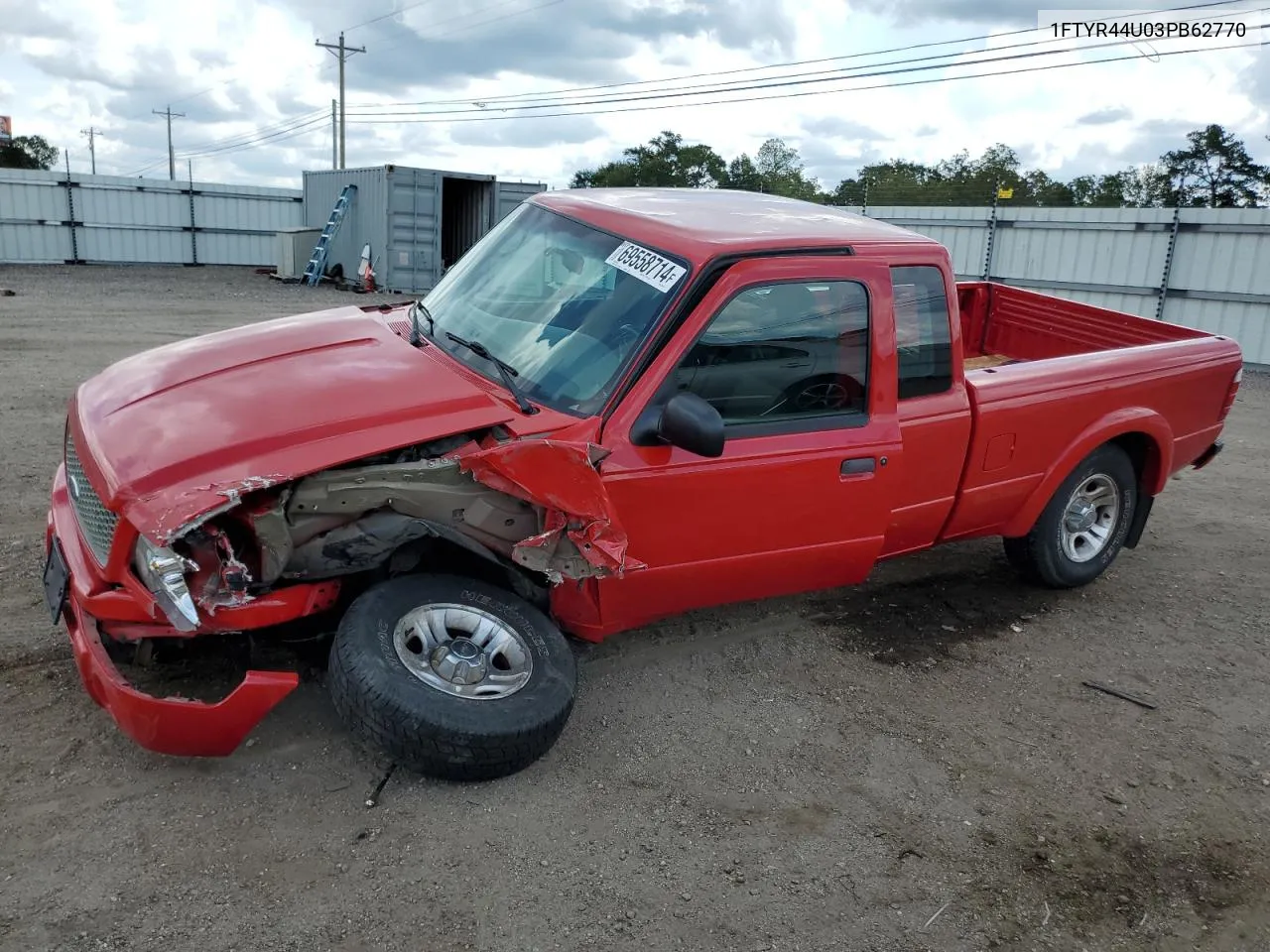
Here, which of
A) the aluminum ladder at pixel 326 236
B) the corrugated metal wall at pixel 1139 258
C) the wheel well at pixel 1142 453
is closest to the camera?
the wheel well at pixel 1142 453

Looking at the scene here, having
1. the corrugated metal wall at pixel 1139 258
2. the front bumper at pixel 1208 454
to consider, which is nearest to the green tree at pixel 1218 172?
the corrugated metal wall at pixel 1139 258

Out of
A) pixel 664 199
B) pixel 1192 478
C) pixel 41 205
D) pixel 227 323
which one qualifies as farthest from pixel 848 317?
pixel 41 205

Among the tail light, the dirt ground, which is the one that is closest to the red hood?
the dirt ground

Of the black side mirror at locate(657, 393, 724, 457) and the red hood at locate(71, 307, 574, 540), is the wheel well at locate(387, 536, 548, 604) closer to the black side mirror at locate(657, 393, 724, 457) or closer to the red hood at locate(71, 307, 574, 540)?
the red hood at locate(71, 307, 574, 540)

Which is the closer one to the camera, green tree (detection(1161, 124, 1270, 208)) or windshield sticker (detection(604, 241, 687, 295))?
windshield sticker (detection(604, 241, 687, 295))

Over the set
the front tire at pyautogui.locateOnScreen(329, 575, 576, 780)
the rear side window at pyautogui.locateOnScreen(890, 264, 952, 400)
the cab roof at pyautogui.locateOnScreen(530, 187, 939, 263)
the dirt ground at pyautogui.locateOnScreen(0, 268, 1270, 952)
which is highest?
the cab roof at pyautogui.locateOnScreen(530, 187, 939, 263)

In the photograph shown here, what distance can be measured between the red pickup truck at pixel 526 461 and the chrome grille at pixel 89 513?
0.02 m

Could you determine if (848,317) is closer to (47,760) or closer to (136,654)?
(136,654)

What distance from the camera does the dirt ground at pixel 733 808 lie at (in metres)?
2.81

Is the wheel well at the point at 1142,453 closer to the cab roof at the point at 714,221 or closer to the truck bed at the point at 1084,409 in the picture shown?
the truck bed at the point at 1084,409

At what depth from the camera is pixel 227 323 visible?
14773mm

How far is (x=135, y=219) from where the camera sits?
24.5 metres

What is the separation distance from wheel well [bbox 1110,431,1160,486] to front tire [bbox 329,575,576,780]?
361cm

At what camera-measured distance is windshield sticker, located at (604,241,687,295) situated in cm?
361
